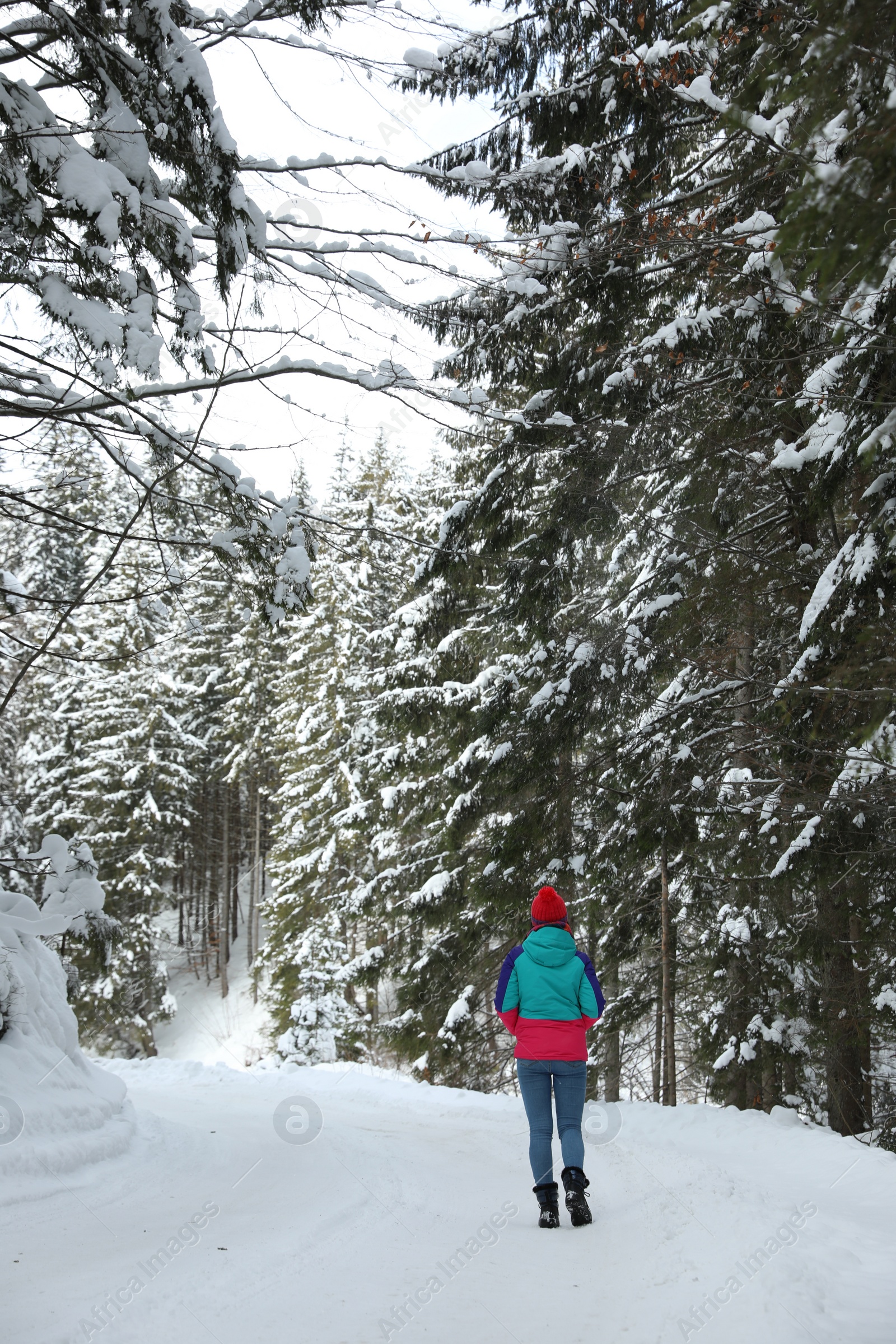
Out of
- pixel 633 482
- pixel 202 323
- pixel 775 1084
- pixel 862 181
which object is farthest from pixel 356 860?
pixel 862 181

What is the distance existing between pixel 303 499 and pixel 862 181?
4094 millimetres

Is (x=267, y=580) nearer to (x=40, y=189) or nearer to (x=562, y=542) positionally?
(x=40, y=189)

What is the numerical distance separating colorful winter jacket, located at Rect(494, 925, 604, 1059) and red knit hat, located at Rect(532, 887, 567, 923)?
72 mm

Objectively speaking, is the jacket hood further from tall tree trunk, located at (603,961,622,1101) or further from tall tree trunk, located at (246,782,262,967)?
tall tree trunk, located at (246,782,262,967)

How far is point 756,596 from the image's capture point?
7.54 meters

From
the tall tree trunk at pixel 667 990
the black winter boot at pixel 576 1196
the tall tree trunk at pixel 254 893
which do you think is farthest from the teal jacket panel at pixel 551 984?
the tall tree trunk at pixel 254 893

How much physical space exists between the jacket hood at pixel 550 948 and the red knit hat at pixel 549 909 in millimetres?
58

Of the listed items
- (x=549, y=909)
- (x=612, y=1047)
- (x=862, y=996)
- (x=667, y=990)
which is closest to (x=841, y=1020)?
(x=862, y=996)

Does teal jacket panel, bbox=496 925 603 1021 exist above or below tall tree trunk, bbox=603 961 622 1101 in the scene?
above

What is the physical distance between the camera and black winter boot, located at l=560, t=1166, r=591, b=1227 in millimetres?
3916

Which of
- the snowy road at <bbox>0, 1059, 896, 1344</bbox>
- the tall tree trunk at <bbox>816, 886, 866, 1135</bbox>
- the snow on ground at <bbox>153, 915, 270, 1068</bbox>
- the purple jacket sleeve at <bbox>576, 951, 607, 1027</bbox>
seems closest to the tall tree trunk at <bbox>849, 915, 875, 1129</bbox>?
the tall tree trunk at <bbox>816, 886, 866, 1135</bbox>

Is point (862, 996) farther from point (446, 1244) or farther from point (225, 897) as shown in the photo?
point (225, 897)

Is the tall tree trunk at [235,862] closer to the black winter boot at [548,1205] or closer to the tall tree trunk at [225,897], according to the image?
the tall tree trunk at [225,897]

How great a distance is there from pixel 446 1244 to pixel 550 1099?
0.95m
